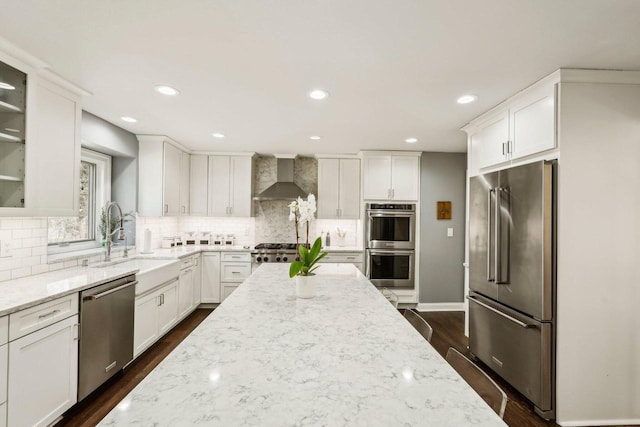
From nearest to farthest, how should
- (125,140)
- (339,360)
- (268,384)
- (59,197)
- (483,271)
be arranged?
(268,384) → (339,360) → (59,197) → (483,271) → (125,140)

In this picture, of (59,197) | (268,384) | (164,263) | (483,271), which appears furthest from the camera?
(164,263)

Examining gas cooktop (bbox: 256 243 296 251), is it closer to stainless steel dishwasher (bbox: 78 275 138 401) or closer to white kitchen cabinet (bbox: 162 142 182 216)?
white kitchen cabinet (bbox: 162 142 182 216)

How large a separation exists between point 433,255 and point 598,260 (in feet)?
8.48

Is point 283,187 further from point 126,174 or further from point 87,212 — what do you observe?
point 87,212

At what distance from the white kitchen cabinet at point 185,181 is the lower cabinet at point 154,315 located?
1.40 metres

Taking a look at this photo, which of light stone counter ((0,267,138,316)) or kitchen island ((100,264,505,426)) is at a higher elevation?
Result: light stone counter ((0,267,138,316))

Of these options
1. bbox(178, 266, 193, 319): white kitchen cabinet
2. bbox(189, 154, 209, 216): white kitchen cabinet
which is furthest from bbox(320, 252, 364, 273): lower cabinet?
bbox(189, 154, 209, 216): white kitchen cabinet

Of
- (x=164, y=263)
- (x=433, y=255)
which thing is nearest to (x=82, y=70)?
(x=164, y=263)

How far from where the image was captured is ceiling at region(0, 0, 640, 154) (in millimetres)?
1491

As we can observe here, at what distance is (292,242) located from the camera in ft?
17.2

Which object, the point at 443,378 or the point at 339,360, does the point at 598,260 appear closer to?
the point at 443,378

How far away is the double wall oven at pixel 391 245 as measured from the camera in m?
4.60

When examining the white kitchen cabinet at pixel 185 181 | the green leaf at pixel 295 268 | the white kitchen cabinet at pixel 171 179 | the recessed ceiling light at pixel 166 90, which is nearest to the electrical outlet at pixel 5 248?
the recessed ceiling light at pixel 166 90

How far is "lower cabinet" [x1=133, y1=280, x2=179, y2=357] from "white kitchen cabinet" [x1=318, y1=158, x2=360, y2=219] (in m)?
2.43
